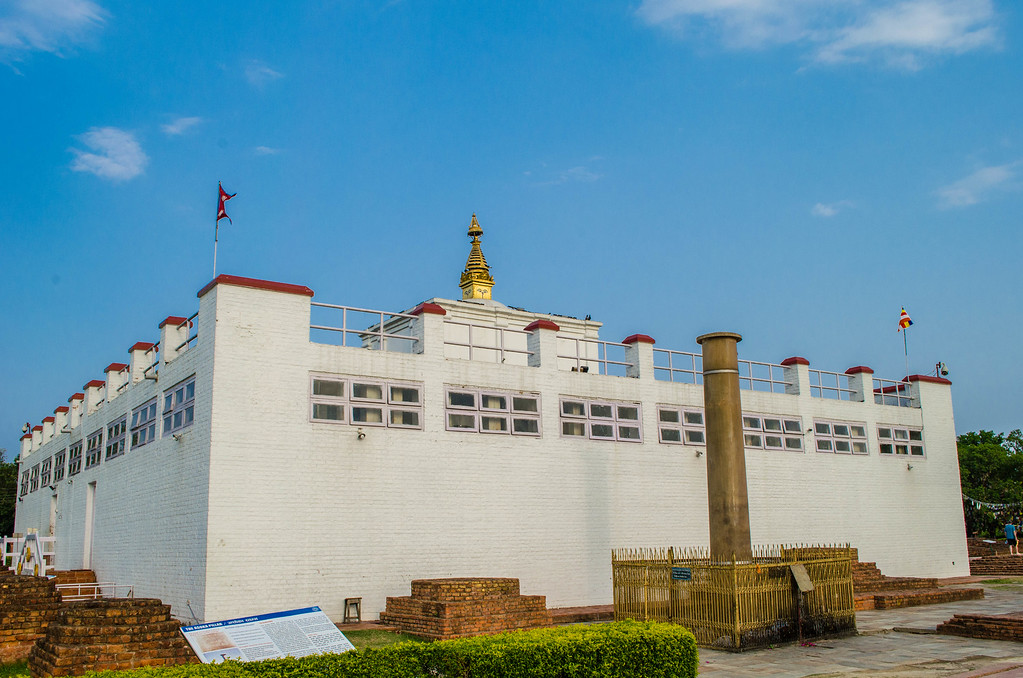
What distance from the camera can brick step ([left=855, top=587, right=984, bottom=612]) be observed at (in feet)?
75.7

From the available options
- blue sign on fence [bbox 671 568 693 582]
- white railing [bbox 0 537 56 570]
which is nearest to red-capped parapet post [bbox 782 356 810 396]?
blue sign on fence [bbox 671 568 693 582]

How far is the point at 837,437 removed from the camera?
29.5 metres

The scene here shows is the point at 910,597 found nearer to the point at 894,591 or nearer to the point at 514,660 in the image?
the point at 894,591

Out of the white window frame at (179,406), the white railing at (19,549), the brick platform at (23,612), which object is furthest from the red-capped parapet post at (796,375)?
the white railing at (19,549)

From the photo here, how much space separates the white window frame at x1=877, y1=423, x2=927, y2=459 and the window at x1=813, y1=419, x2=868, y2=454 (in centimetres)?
118

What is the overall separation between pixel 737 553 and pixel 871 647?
3.17m

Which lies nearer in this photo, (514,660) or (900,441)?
(514,660)

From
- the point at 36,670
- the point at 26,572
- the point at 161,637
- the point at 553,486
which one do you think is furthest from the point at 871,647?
the point at 26,572

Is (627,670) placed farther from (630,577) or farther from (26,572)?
(26,572)

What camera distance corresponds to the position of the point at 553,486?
74.3 ft

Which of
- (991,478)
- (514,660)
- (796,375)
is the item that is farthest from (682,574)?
(991,478)

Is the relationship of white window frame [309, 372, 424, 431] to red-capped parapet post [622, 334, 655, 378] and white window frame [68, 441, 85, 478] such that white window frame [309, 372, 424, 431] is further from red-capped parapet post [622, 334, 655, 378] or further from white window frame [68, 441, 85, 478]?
white window frame [68, 441, 85, 478]

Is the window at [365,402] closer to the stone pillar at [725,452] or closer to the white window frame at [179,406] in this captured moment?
the white window frame at [179,406]

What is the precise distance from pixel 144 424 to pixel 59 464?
42.2 ft
